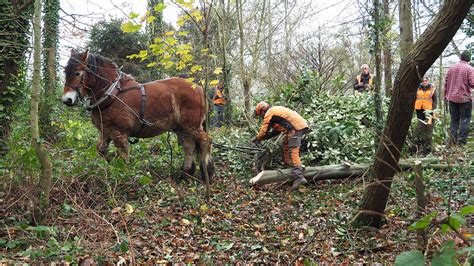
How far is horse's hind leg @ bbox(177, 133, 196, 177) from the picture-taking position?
25.5 feet

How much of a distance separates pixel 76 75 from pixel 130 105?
40.9 inches

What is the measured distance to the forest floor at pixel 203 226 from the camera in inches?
164

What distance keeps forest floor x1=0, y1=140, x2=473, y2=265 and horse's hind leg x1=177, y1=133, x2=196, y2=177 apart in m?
0.71

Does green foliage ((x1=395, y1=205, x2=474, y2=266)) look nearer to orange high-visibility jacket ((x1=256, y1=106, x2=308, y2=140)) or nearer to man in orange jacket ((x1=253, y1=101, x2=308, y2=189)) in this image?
man in orange jacket ((x1=253, y1=101, x2=308, y2=189))

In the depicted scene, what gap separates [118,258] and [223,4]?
32.7 ft

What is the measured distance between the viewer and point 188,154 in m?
7.80

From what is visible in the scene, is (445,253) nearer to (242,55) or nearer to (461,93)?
(461,93)

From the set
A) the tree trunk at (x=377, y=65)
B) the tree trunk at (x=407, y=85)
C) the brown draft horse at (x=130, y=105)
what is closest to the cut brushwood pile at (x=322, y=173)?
the tree trunk at (x=377, y=65)

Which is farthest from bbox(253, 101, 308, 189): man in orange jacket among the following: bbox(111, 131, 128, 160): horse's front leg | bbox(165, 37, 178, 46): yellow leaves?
bbox(165, 37, 178, 46): yellow leaves

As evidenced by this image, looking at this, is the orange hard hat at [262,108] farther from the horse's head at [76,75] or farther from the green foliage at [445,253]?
the green foliage at [445,253]

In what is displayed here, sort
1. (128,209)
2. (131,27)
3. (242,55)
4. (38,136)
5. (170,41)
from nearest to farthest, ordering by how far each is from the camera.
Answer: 1. (38,136)
2. (131,27)
3. (128,209)
4. (170,41)
5. (242,55)

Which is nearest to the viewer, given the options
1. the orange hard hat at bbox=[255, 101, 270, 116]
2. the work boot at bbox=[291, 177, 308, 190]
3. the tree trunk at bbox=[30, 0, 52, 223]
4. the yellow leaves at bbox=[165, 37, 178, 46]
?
the tree trunk at bbox=[30, 0, 52, 223]

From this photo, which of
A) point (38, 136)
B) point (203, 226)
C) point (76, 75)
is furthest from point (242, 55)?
point (38, 136)

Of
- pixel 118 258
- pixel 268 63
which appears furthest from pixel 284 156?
pixel 268 63
